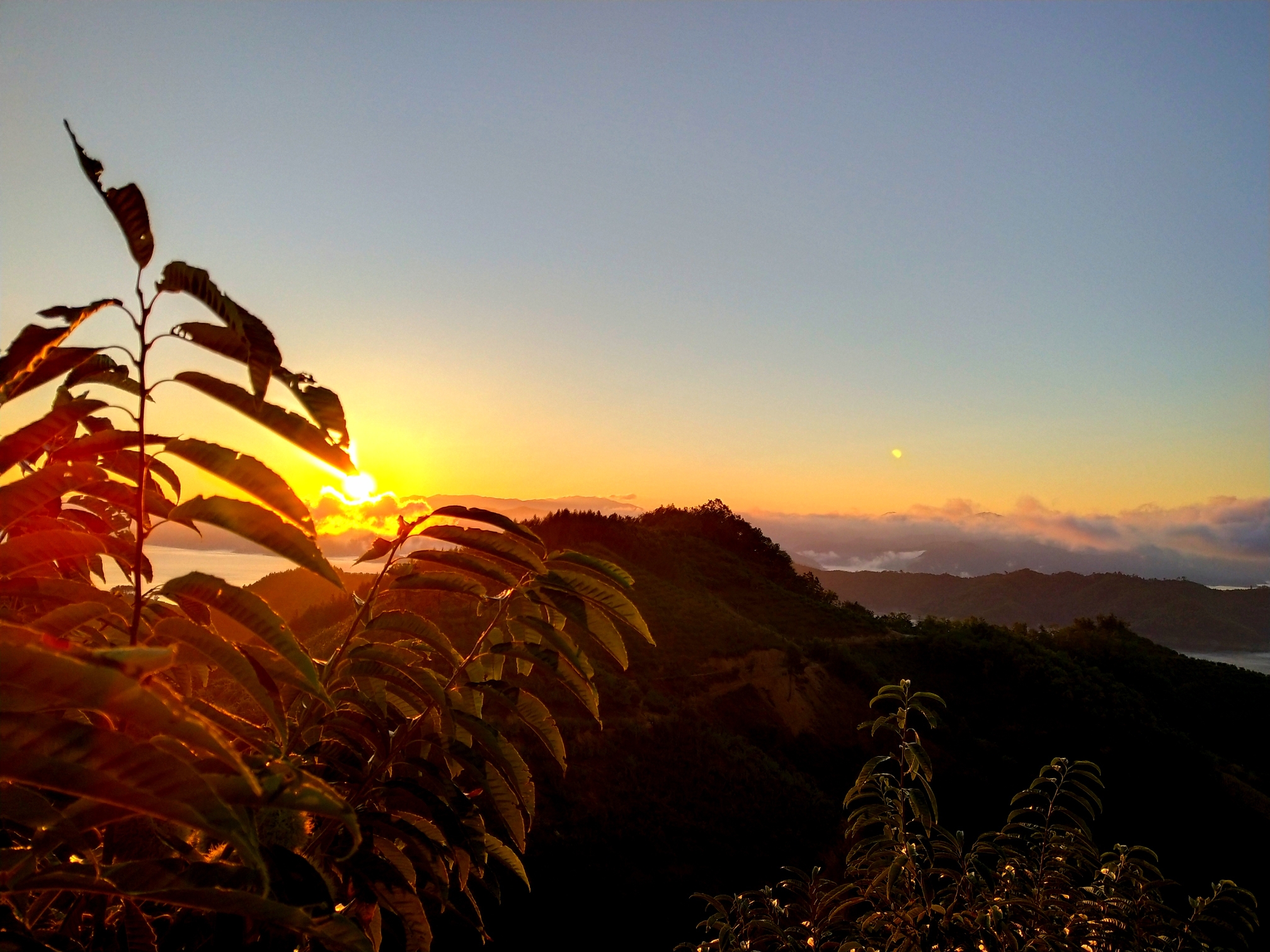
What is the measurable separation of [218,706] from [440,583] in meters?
0.52

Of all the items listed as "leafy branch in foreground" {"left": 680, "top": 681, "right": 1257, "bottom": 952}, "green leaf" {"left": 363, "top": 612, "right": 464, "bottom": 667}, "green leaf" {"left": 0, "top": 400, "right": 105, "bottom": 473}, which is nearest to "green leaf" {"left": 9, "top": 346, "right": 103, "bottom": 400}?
"green leaf" {"left": 0, "top": 400, "right": 105, "bottom": 473}

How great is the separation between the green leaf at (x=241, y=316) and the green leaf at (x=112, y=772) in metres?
0.51

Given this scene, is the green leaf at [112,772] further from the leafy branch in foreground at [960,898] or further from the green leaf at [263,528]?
the leafy branch in foreground at [960,898]

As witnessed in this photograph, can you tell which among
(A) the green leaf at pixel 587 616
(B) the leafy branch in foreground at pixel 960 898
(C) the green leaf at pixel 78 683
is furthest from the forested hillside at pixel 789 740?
(B) the leafy branch in foreground at pixel 960 898

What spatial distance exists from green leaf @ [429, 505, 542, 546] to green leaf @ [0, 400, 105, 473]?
68cm

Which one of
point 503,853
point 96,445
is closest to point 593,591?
point 503,853

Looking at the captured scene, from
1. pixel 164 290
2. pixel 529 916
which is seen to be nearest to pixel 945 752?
pixel 529 916

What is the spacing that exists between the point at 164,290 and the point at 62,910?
1.42 m

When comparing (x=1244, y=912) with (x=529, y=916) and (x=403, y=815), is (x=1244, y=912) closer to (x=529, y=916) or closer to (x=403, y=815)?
(x=403, y=815)

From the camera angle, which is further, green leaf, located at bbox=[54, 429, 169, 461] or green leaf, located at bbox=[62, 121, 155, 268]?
green leaf, located at bbox=[54, 429, 169, 461]

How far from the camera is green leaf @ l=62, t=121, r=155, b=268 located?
3.81 feet

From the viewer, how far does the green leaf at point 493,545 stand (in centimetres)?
175

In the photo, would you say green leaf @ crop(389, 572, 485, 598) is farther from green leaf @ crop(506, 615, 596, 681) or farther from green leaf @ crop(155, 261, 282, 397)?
green leaf @ crop(155, 261, 282, 397)

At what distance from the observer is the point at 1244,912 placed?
3533mm
